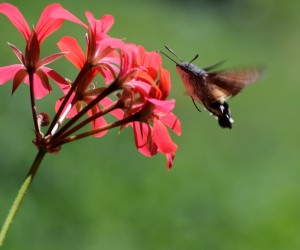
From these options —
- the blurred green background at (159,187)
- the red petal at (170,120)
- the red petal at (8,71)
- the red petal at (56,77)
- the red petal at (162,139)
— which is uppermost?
the red petal at (170,120)

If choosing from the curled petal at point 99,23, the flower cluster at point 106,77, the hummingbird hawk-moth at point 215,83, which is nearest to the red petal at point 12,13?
the flower cluster at point 106,77

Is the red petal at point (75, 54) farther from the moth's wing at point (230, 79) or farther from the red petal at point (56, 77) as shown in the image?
the moth's wing at point (230, 79)

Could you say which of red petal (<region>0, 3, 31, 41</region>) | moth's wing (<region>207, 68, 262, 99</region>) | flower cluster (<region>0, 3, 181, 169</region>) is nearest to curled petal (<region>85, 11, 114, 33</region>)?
flower cluster (<region>0, 3, 181, 169</region>)

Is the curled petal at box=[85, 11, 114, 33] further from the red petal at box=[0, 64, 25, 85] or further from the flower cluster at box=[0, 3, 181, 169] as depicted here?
the red petal at box=[0, 64, 25, 85]

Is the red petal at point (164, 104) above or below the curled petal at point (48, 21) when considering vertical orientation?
above

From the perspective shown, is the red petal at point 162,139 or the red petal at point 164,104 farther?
the red petal at point 162,139

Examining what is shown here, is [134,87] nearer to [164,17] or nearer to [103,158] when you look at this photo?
[103,158]

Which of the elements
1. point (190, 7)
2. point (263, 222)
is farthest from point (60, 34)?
point (190, 7)
